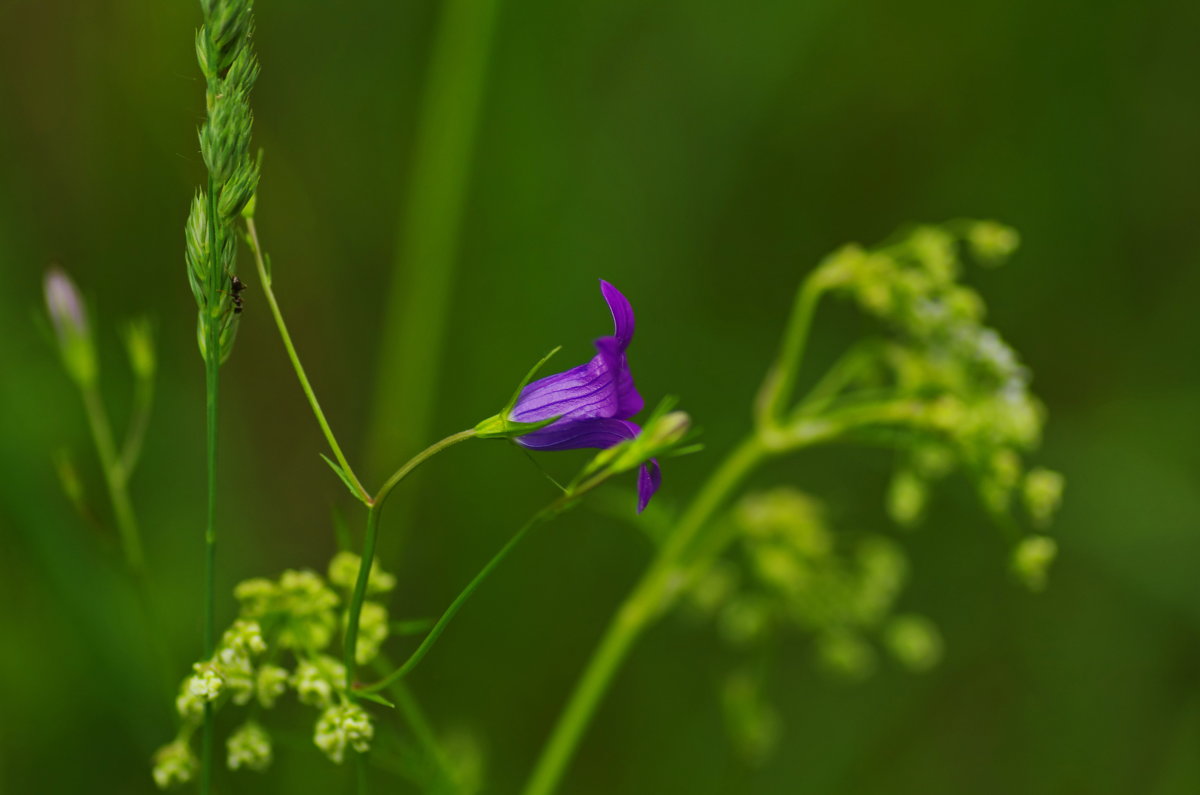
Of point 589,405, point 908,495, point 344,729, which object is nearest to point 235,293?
point 589,405

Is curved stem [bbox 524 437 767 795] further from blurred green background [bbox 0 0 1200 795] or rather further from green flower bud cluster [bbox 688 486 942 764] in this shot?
blurred green background [bbox 0 0 1200 795]

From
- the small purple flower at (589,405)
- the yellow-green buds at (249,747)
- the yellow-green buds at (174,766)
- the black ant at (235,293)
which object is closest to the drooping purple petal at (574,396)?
the small purple flower at (589,405)

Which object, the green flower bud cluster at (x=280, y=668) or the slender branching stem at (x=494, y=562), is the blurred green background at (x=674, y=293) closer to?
the green flower bud cluster at (x=280, y=668)

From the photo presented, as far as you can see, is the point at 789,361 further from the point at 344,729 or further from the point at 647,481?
the point at 344,729

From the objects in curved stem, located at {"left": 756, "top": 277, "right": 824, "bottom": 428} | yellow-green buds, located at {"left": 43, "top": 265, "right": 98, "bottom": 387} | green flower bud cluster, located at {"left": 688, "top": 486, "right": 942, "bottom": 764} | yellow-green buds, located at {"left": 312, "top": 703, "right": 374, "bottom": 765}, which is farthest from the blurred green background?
yellow-green buds, located at {"left": 312, "top": 703, "right": 374, "bottom": 765}

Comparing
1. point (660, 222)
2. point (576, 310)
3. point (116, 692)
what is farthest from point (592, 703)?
point (660, 222)
